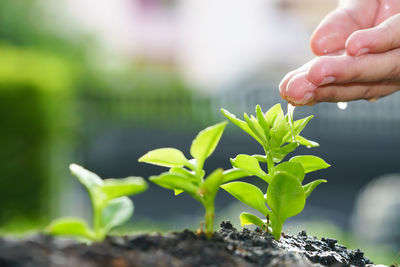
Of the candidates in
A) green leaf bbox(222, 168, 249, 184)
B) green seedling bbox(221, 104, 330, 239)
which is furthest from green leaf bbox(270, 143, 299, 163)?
green leaf bbox(222, 168, 249, 184)

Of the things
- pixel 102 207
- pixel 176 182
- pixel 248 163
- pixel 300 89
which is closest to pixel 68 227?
pixel 102 207

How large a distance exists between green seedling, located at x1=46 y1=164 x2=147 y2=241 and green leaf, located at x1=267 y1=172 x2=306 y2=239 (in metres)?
0.26

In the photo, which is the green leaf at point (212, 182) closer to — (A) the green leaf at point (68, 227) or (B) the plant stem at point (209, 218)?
(B) the plant stem at point (209, 218)

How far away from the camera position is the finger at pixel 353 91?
1100 mm

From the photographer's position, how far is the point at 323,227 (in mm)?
4027

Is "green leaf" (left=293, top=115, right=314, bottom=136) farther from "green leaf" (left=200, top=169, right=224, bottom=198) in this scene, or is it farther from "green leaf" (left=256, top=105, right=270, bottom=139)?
"green leaf" (left=200, top=169, right=224, bottom=198)

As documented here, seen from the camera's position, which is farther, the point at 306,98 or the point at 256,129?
the point at 306,98

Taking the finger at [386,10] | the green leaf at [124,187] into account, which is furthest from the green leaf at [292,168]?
the finger at [386,10]

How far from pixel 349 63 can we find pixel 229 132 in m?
7.41

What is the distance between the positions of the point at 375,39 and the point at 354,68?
0.07m

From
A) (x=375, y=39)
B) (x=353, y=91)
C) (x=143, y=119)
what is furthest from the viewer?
(x=143, y=119)

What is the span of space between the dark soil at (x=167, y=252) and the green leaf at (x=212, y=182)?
0.09 metres

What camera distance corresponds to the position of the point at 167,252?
0.71 metres

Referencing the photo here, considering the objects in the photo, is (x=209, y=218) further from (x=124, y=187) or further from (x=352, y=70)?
(x=352, y=70)
